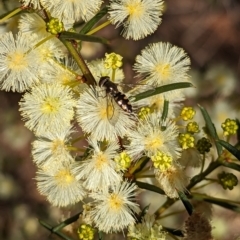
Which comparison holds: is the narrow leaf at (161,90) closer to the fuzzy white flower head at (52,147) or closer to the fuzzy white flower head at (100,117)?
the fuzzy white flower head at (100,117)

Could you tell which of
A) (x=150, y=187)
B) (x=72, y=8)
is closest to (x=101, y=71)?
(x=72, y=8)

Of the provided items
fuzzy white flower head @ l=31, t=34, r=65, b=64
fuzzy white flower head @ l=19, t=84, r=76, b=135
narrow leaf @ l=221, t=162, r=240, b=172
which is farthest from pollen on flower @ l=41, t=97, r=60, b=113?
narrow leaf @ l=221, t=162, r=240, b=172

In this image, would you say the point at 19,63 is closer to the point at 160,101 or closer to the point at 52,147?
the point at 52,147

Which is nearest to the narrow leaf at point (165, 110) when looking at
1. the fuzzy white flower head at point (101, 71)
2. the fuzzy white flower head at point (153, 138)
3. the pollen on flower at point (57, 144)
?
the fuzzy white flower head at point (153, 138)

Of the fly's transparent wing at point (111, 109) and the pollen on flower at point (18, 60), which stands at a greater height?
the pollen on flower at point (18, 60)

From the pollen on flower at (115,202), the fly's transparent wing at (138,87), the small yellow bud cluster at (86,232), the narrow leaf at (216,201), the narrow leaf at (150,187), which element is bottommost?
the narrow leaf at (216,201)

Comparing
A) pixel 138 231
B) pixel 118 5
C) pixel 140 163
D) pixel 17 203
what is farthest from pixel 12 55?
pixel 17 203
